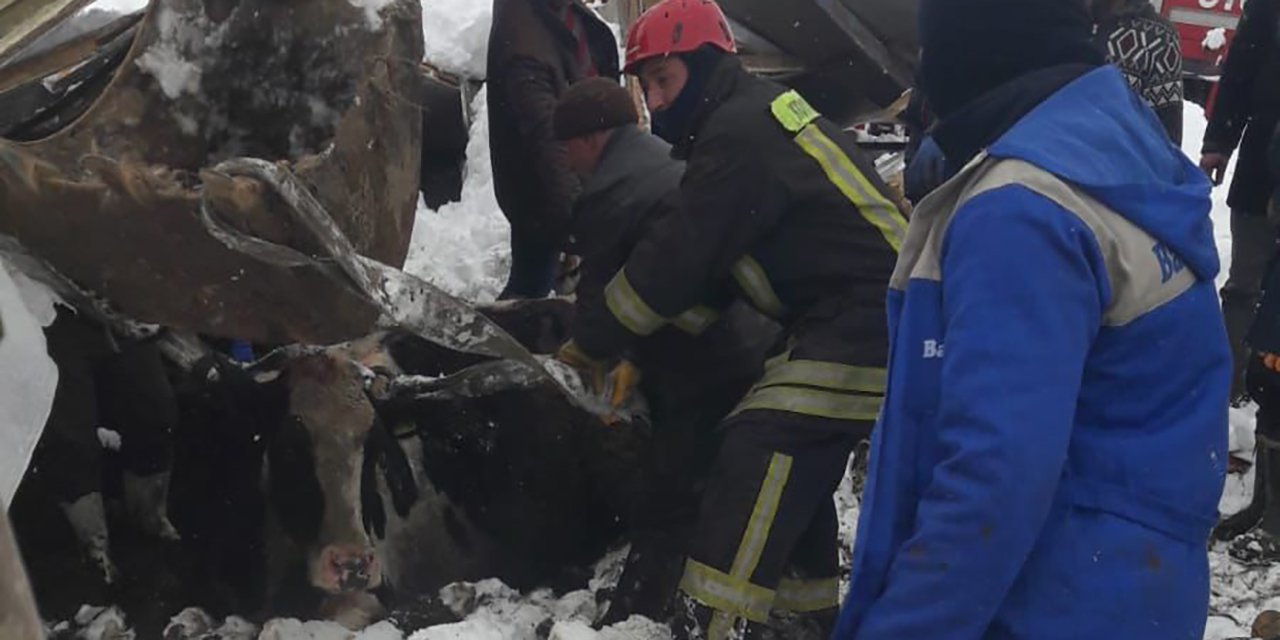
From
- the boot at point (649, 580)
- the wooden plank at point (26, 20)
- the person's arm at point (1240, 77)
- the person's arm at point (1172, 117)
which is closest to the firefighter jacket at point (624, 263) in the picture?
the boot at point (649, 580)

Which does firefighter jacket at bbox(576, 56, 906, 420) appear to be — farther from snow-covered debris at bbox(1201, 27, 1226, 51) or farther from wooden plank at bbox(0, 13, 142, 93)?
snow-covered debris at bbox(1201, 27, 1226, 51)

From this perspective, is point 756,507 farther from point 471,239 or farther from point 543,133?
point 471,239

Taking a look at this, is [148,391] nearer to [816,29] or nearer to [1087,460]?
[1087,460]

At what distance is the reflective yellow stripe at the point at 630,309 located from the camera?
Result: 2842mm

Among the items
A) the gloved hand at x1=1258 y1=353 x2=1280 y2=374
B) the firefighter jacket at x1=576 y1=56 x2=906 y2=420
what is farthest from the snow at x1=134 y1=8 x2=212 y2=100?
the gloved hand at x1=1258 y1=353 x2=1280 y2=374

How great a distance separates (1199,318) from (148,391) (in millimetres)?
1958

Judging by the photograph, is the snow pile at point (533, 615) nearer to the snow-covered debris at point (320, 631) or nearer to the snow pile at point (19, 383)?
the snow-covered debris at point (320, 631)

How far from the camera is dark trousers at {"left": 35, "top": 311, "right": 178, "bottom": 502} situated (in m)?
2.39

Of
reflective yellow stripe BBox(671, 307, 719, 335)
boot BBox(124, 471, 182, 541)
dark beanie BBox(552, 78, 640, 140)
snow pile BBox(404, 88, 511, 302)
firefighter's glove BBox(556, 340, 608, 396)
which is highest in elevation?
dark beanie BBox(552, 78, 640, 140)

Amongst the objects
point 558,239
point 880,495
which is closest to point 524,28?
point 558,239

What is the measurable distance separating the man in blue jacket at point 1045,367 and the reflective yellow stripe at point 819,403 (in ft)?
3.59

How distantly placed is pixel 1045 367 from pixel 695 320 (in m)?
1.65

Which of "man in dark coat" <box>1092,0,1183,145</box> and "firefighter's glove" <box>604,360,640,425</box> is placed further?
"man in dark coat" <box>1092,0,1183,145</box>

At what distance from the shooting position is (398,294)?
7.91ft
